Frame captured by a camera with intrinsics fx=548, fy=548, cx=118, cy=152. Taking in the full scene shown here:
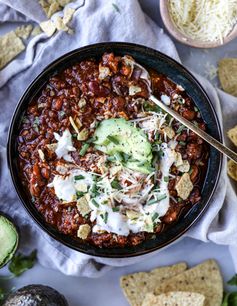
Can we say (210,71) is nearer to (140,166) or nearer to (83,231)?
(140,166)

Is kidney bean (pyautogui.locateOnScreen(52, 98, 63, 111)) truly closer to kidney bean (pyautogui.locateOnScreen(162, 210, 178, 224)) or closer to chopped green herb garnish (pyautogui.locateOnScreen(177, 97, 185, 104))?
chopped green herb garnish (pyautogui.locateOnScreen(177, 97, 185, 104))

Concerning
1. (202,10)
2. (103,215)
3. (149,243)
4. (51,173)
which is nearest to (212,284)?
(149,243)

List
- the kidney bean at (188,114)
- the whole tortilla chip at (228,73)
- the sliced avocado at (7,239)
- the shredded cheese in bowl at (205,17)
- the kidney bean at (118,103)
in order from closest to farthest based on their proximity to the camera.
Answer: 1. the kidney bean at (118,103)
2. the kidney bean at (188,114)
3. the sliced avocado at (7,239)
4. the shredded cheese in bowl at (205,17)
5. the whole tortilla chip at (228,73)

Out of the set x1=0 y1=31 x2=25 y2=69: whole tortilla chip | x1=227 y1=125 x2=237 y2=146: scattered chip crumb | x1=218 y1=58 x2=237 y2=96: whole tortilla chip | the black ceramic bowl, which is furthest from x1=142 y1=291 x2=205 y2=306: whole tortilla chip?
x1=0 y1=31 x2=25 y2=69: whole tortilla chip

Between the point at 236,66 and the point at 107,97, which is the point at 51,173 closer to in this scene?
the point at 107,97

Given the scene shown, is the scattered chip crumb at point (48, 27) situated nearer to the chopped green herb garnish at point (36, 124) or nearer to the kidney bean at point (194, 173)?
the chopped green herb garnish at point (36, 124)

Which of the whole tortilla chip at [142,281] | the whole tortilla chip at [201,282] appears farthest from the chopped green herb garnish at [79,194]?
the whole tortilla chip at [201,282]
